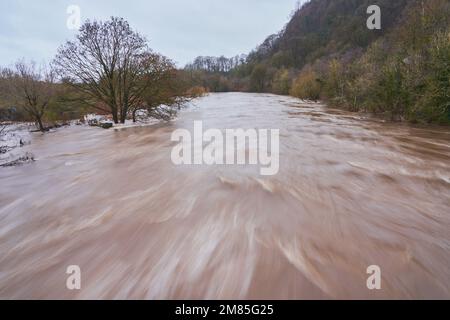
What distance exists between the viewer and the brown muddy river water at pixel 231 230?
290 centimetres

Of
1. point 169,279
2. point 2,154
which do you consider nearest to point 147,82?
point 2,154

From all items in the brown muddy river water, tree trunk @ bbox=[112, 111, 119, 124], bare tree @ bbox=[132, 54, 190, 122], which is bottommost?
the brown muddy river water

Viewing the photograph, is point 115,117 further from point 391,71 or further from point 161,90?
point 391,71

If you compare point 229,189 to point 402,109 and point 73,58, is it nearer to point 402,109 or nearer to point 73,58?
point 402,109

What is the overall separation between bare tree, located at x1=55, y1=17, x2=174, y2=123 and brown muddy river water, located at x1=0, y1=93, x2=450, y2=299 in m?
12.6

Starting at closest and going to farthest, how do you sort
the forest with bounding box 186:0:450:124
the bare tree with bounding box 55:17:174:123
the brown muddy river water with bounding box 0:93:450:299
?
the brown muddy river water with bounding box 0:93:450:299 → the forest with bounding box 186:0:450:124 → the bare tree with bounding box 55:17:174:123

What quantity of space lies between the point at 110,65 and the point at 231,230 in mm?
18609

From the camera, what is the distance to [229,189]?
219 inches

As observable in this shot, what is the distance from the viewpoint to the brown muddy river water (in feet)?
9.53

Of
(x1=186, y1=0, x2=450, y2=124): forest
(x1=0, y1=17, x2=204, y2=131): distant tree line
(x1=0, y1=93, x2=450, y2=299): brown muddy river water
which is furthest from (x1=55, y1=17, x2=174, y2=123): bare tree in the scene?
(x1=186, y1=0, x2=450, y2=124): forest

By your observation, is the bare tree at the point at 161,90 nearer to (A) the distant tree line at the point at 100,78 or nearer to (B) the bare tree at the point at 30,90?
(A) the distant tree line at the point at 100,78

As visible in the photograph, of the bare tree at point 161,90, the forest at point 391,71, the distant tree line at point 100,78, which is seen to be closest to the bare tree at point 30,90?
the distant tree line at point 100,78

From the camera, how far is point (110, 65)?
18.5m

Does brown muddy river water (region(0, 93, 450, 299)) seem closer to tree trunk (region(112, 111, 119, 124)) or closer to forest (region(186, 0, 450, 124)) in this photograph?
forest (region(186, 0, 450, 124))
